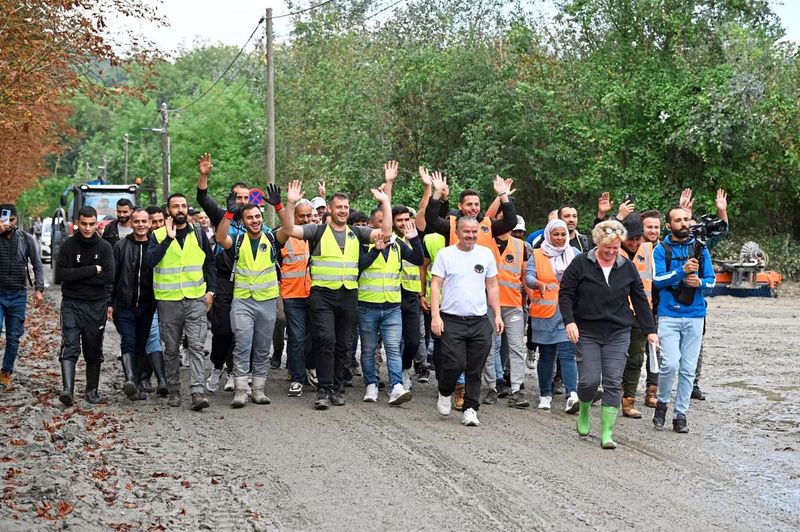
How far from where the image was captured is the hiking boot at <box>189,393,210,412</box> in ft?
35.7

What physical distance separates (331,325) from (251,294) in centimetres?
89

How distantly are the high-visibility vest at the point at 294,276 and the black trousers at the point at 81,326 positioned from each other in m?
1.99

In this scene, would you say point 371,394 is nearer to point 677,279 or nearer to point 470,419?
point 470,419

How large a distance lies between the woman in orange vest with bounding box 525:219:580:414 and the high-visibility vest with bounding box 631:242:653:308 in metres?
0.73

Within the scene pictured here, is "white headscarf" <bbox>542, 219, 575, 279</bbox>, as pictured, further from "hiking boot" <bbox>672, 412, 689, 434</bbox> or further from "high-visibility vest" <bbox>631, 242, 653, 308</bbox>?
"hiking boot" <bbox>672, 412, 689, 434</bbox>

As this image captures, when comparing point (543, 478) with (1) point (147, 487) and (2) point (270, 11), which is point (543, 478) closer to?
(1) point (147, 487)

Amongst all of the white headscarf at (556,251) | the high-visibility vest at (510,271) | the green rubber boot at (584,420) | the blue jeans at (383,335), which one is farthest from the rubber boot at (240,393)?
the green rubber boot at (584,420)

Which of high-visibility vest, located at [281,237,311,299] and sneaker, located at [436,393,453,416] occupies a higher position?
high-visibility vest, located at [281,237,311,299]

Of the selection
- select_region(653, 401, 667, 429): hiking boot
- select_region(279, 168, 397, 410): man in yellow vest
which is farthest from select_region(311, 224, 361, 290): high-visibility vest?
select_region(653, 401, 667, 429): hiking boot

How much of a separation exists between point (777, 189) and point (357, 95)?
14.2 m

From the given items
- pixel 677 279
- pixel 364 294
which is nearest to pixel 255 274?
pixel 364 294

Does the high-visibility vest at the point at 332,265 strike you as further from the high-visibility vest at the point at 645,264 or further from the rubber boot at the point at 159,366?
the high-visibility vest at the point at 645,264

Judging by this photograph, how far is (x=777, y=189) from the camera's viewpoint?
33438 millimetres

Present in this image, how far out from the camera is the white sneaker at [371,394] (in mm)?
11492
